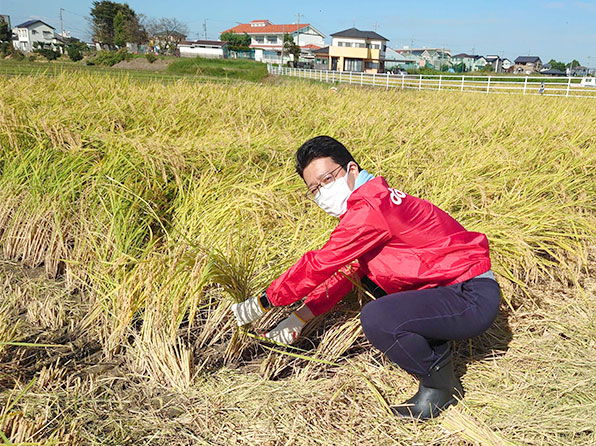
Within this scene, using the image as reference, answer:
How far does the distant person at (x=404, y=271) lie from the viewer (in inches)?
54.6

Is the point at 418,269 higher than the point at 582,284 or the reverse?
higher

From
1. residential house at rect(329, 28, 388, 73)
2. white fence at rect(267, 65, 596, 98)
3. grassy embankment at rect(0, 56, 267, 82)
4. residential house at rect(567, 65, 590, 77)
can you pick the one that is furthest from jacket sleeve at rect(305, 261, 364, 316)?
residential house at rect(567, 65, 590, 77)

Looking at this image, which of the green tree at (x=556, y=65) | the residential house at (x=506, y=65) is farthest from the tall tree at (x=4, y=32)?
the green tree at (x=556, y=65)

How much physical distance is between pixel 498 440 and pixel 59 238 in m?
2.17

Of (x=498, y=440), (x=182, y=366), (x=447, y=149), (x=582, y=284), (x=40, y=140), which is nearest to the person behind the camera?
(x=498, y=440)

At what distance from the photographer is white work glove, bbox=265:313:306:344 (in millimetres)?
1724

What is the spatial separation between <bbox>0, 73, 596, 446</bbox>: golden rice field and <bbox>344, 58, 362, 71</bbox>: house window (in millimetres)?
46350

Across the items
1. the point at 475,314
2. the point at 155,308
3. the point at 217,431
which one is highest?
the point at 475,314

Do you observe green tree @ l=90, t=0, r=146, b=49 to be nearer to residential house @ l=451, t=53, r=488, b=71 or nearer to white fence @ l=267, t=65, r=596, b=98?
white fence @ l=267, t=65, r=596, b=98

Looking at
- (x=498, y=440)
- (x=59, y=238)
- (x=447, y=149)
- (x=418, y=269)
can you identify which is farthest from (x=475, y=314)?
(x=447, y=149)

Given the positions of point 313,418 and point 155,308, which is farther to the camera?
point 155,308

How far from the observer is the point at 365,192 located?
4.55ft

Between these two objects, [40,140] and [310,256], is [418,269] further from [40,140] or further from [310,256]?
[40,140]

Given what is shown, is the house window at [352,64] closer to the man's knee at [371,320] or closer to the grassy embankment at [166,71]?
the grassy embankment at [166,71]
